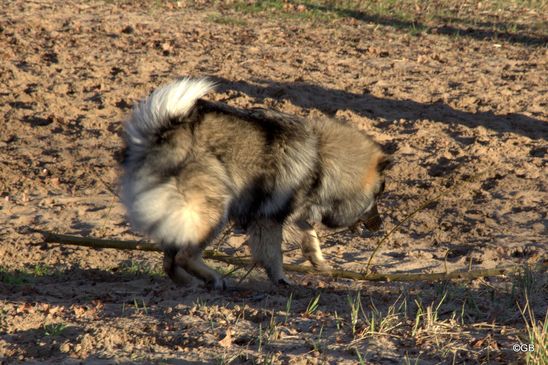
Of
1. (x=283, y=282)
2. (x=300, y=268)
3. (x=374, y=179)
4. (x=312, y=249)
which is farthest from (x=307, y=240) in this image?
(x=374, y=179)

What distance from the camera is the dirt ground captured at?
188 inches

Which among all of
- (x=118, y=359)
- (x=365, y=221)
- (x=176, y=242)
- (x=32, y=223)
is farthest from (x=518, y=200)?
(x=118, y=359)

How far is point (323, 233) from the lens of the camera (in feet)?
24.6

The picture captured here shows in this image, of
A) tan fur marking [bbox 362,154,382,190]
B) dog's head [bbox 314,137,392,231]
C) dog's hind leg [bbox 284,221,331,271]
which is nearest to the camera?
dog's head [bbox 314,137,392,231]

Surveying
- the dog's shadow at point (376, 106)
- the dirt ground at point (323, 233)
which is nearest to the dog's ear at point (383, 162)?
the dirt ground at point (323, 233)

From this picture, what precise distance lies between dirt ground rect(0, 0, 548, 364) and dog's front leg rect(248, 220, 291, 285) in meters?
0.13

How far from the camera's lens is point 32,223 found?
24.0ft

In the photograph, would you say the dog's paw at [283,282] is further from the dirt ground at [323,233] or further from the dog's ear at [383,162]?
the dog's ear at [383,162]

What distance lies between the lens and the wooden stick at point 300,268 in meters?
6.16

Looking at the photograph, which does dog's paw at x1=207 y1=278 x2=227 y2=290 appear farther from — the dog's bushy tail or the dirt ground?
the dog's bushy tail

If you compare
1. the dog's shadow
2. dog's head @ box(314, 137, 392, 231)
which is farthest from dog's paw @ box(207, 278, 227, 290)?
the dog's shadow

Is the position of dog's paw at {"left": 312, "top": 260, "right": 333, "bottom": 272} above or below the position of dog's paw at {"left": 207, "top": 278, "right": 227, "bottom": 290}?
below

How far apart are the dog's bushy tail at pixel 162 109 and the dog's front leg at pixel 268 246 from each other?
98cm

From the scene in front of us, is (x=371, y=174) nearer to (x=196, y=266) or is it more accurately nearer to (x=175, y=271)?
(x=196, y=266)
